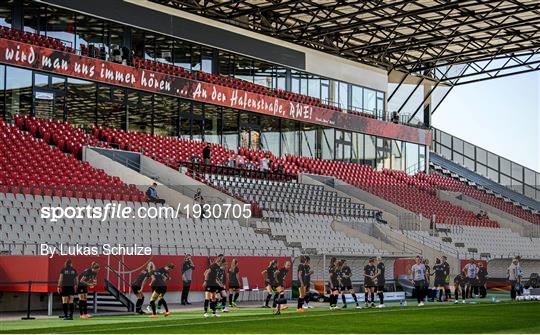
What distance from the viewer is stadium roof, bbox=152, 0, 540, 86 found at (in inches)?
1896

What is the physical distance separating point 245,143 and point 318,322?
93.1 feet

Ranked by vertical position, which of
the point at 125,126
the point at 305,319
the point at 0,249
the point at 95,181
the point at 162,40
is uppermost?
the point at 162,40

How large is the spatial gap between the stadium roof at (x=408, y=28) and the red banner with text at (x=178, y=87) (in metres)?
3.71

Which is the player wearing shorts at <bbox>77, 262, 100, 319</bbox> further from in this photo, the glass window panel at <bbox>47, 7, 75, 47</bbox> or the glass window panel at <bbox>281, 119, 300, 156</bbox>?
the glass window panel at <bbox>281, 119, 300, 156</bbox>

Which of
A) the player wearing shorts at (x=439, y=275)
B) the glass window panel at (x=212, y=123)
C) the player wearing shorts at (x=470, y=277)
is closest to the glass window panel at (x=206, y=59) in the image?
the glass window panel at (x=212, y=123)

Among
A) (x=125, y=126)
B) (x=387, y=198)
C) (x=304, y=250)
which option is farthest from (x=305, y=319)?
(x=387, y=198)

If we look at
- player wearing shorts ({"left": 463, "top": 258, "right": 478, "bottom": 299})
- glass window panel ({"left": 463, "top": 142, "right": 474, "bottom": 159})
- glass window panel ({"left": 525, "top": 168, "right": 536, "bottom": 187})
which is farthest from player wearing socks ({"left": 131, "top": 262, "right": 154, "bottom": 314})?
glass window panel ({"left": 525, "top": 168, "right": 536, "bottom": 187})

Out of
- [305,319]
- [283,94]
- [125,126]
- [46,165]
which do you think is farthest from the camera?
[283,94]

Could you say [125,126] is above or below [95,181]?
above

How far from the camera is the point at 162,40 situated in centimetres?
4500

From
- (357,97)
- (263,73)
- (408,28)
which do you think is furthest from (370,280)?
(357,97)

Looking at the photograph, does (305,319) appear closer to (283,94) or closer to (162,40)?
(162,40)

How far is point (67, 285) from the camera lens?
908 inches

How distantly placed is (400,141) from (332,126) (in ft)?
27.1
